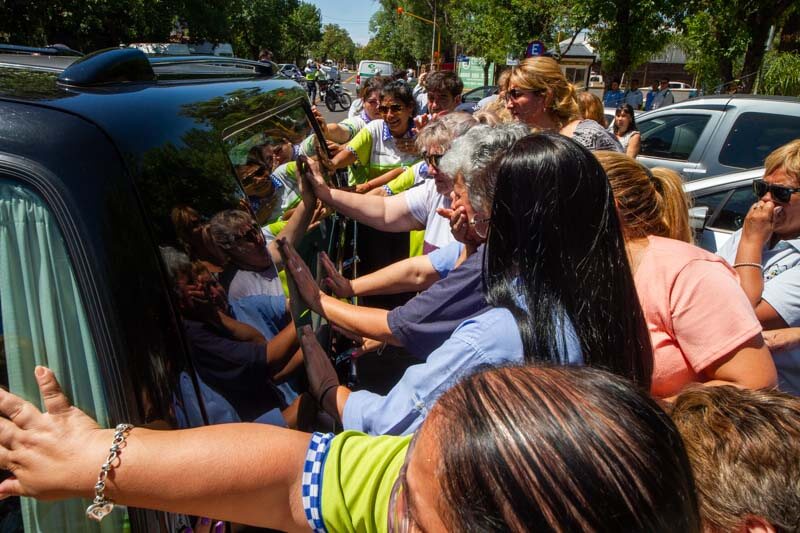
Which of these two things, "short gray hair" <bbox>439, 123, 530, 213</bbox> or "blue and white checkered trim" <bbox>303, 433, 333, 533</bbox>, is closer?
"blue and white checkered trim" <bbox>303, 433, 333, 533</bbox>

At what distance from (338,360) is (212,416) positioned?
1118 mm

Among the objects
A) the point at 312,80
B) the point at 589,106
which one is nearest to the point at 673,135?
the point at 589,106

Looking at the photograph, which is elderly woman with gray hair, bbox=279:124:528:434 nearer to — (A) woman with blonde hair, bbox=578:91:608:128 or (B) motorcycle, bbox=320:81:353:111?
(A) woman with blonde hair, bbox=578:91:608:128

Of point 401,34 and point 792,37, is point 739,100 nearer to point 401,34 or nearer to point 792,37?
point 792,37

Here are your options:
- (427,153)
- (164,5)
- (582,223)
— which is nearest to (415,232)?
(427,153)

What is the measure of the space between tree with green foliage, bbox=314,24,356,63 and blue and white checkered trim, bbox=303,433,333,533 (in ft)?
346

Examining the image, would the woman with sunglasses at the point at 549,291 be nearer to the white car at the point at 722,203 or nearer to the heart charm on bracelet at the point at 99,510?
the heart charm on bracelet at the point at 99,510

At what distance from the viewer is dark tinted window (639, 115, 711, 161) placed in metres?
6.06

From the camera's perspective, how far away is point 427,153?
9.43 feet

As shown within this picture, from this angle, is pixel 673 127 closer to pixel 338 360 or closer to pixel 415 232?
pixel 415 232

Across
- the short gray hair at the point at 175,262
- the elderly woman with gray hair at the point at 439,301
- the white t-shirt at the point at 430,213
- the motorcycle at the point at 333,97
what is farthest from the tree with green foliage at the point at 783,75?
the motorcycle at the point at 333,97

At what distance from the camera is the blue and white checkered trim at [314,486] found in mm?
1031

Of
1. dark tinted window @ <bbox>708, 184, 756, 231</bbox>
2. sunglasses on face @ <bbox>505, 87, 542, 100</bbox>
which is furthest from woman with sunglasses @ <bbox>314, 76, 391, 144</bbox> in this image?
dark tinted window @ <bbox>708, 184, 756, 231</bbox>

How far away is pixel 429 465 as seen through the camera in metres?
0.78
